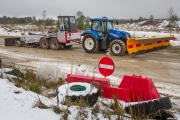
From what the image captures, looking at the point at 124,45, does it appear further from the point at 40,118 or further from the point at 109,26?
the point at 40,118

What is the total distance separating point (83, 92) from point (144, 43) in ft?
25.6

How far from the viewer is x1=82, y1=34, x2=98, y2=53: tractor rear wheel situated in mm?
12941

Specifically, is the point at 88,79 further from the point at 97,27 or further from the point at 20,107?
the point at 97,27

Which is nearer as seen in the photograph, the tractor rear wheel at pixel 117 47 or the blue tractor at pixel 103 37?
the tractor rear wheel at pixel 117 47

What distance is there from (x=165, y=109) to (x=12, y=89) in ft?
9.70

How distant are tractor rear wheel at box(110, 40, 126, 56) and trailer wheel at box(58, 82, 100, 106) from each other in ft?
22.4

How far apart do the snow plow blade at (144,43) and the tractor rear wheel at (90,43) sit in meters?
2.31

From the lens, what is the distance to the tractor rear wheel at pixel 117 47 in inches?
456

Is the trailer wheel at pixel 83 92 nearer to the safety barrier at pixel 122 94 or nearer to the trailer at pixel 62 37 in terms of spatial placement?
the safety barrier at pixel 122 94

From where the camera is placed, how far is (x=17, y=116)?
361 centimetres

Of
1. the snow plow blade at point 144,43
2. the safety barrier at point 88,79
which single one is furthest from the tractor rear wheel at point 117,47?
the safety barrier at point 88,79

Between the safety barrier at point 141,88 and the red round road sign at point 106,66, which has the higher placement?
the red round road sign at point 106,66

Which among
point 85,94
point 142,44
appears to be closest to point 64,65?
point 142,44

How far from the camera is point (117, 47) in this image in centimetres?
1184
